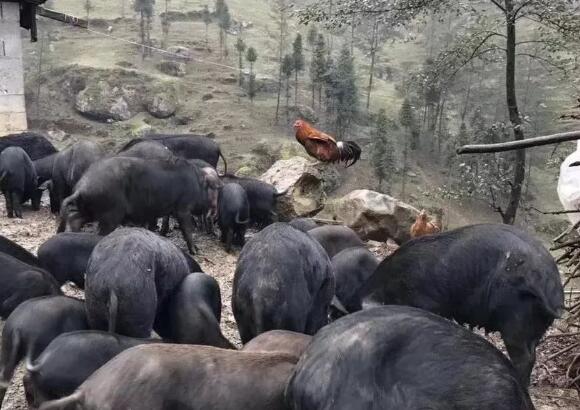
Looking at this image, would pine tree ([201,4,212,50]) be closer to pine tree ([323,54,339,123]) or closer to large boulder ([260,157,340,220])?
pine tree ([323,54,339,123])

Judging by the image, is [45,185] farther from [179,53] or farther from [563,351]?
[179,53]

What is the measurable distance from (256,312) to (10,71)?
1098 cm

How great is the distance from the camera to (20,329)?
418 centimetres

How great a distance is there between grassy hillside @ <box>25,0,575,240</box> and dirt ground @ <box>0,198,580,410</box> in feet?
55.3

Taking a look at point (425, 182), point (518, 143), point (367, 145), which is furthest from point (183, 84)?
point (518, 143)

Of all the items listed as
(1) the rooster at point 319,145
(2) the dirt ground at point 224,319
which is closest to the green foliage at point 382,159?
(1) the rooster at point 319,145

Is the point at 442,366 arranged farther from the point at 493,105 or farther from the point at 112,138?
the point at 493,105

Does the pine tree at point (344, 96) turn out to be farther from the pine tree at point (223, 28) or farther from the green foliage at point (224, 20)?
the green foliage at point (224, 20)

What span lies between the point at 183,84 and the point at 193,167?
30763mm

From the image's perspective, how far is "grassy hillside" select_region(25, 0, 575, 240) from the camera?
3195 cm

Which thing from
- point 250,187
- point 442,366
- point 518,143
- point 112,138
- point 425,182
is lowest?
point 425,182

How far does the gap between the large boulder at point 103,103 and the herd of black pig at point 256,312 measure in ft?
87.2

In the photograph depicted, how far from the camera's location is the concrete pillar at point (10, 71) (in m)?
13.1

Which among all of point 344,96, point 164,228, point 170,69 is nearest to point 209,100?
point 170,69
